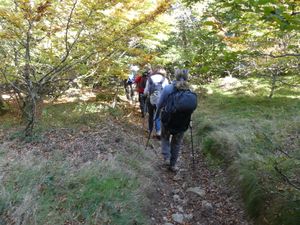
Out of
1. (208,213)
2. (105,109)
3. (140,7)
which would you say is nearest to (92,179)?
(208,213)

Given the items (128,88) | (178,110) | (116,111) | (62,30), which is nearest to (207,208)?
(178,110)

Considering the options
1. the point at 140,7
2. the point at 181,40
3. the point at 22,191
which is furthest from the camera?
the point at 181,40

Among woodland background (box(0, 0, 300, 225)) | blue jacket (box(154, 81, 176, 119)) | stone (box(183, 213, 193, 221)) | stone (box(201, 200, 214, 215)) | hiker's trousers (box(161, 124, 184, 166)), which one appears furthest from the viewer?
hiker's trousers (box(161, 124, 184, 166))

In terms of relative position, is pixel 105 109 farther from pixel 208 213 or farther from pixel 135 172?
pixel 208 213

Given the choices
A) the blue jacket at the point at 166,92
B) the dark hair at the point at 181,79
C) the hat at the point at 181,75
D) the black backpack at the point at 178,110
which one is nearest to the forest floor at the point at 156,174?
the black backpack at the point at 178,110

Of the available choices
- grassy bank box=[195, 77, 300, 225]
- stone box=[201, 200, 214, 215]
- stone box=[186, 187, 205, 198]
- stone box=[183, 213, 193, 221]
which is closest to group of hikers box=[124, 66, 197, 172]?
stone box=[186, 187, 205, 198]

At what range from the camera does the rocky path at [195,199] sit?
532cm

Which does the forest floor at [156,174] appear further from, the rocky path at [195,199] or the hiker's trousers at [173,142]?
the hiker's trousers at [173,142]

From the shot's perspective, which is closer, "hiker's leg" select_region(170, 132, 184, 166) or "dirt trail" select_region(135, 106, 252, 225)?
"dirt trail" select_region(135, 106, 252, 225)

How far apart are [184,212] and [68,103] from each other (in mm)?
8281

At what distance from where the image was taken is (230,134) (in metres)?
8.08

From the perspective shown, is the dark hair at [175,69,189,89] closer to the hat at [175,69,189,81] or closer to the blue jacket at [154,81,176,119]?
the hat at [175,69,189,81]

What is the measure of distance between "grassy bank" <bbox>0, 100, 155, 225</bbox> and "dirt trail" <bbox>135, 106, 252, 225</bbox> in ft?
1.23

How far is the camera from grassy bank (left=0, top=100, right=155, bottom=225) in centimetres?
423
